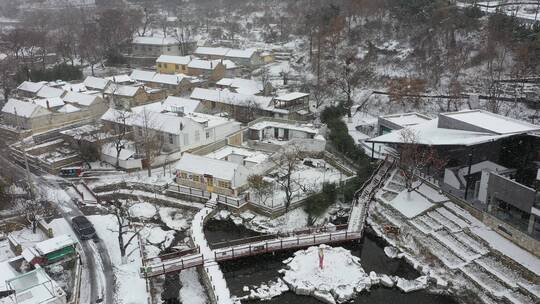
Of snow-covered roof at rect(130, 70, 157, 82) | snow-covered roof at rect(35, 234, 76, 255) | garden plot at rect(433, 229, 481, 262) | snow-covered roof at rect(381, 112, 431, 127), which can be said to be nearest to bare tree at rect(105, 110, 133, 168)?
snow-covered roof at rect(35, 234, 76, 255)

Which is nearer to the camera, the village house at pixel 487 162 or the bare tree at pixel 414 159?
the village house at pixel 487 162

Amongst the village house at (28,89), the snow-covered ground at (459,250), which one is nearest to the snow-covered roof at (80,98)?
the village house at (28,89)

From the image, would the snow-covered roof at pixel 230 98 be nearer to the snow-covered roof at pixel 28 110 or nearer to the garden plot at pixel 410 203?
the snow-covered roof at pixel 28 110

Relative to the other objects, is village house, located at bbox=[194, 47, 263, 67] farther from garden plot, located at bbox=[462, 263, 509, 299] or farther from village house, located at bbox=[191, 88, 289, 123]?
garden plot, located at bbox=[462, 263, 509, 299]

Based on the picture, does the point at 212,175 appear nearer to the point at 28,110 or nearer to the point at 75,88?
the point at 28,110

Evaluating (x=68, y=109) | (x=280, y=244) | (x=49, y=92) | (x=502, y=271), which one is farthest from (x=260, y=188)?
(x=49, y=92)
